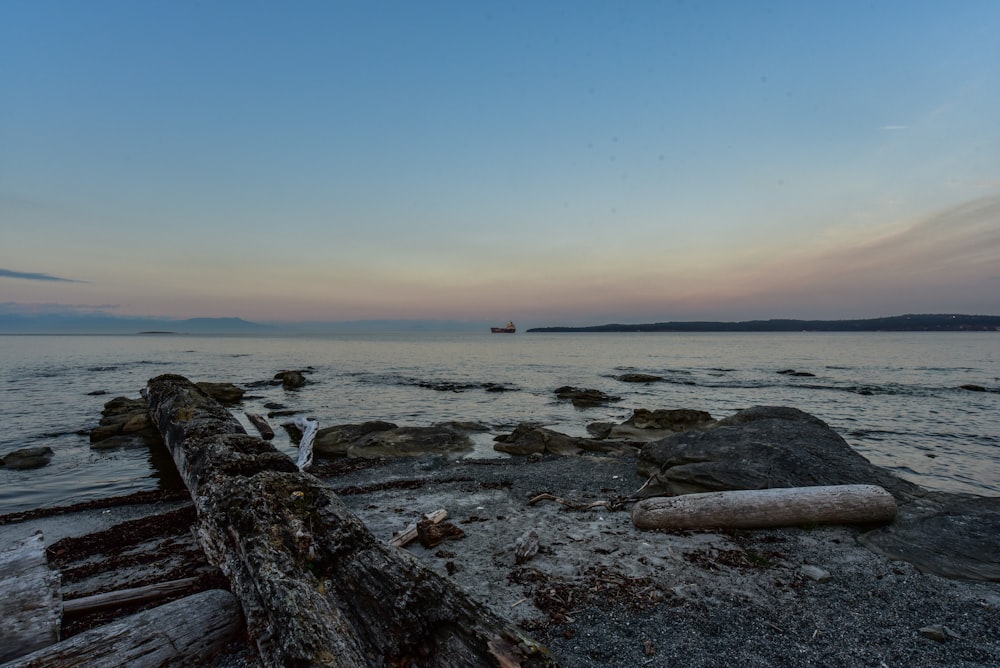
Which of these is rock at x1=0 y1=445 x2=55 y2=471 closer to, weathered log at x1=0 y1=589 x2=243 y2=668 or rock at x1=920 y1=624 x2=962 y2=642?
weathered log at x1=0 y1=589 x2=243 y2=668

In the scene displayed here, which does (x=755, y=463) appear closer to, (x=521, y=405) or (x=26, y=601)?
(x=26, y=601)

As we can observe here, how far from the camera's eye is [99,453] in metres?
13.6

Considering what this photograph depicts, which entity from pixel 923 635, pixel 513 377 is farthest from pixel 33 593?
pixel 513 377

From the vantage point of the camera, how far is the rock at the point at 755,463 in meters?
8.40

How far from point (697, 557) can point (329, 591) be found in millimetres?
4776

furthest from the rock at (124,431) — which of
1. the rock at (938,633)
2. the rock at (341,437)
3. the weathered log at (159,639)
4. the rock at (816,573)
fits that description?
the rock at (938,633)

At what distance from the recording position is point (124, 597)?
4.81 m

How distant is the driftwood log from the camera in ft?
10.8

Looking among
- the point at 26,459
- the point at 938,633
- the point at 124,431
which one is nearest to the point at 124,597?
the point at 938,633

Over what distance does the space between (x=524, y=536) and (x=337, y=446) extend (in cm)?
980

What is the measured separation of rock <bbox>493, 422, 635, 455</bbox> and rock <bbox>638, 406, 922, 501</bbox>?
361cm

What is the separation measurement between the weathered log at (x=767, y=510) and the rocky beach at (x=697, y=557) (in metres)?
0.14

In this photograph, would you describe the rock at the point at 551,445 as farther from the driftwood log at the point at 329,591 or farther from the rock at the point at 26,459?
the rock at the point at 26,459

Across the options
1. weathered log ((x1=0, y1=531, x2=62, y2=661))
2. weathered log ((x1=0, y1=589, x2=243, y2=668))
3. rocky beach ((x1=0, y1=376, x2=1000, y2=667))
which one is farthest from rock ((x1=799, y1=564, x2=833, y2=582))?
weathered log ((x1=0, y1=531, x2=62, y2=661))
